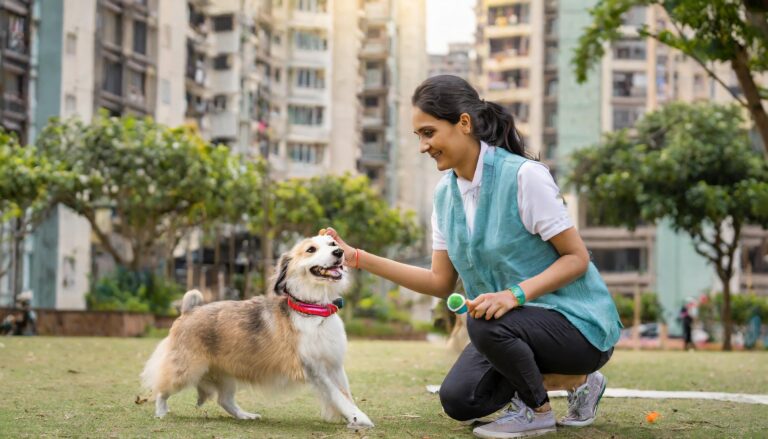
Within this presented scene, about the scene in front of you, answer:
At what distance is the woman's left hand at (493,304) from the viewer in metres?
6.04

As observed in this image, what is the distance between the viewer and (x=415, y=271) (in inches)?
271

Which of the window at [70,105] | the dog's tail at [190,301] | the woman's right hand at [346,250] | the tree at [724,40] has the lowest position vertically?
the dog's tail at [190,301]

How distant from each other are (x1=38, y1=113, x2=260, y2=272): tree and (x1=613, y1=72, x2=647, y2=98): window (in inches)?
1714

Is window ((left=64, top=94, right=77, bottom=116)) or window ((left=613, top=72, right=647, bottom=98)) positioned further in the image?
window ((left=613, top=72, right=647, bottom=98))

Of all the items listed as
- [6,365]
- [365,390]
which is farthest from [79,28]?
[365,390]

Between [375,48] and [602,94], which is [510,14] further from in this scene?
[602,94]

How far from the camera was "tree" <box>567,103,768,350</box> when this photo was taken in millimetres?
32531

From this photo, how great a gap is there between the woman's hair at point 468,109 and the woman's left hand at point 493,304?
84cm

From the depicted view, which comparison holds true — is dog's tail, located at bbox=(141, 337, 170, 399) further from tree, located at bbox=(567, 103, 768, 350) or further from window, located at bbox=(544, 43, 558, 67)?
window, located at bbox=(544, 43, 558, 67)

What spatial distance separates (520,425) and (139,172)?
3025 centimetres

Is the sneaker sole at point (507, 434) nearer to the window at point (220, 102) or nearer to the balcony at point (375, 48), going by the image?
the window at point (220, 102)

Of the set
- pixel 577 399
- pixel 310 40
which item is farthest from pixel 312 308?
pixel 310 40

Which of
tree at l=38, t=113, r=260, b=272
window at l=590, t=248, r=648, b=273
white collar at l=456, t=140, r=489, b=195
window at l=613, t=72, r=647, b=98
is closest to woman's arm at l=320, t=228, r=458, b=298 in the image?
white collar at l=456, t=140, r=489, b=195

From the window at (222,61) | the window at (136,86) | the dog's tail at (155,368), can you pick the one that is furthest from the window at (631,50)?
the dog's tail at (155,368)
